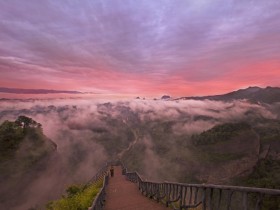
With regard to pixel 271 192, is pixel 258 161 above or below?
below

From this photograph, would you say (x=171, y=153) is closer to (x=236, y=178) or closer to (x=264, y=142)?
(x=264, y=142)

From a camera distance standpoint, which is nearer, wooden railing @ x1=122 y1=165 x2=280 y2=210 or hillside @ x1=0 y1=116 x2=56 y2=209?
wooden railing @ x1=122 y1=165 x2=280 y2=210

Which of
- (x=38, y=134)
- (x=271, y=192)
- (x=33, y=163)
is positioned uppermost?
(x=271, y=192)

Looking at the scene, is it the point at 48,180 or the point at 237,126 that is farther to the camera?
the point at 237,126

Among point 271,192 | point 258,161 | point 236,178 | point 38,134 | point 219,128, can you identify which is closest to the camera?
point 271,192

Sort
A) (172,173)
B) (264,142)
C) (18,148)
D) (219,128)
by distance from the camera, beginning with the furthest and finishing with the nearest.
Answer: (219,128) < (264,142) < (172,173) < (18,148)

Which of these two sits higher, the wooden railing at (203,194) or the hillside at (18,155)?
the wooden railing at (203,194)

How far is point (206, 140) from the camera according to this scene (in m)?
164

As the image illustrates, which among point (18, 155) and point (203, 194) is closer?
point (203, 194)

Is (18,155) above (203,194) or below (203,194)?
below

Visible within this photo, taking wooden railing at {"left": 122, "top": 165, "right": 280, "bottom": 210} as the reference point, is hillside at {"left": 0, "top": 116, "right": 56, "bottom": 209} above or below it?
below

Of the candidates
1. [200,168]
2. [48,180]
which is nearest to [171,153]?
[200,168]

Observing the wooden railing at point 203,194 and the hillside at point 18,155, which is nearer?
the wooden railing at point 203,194

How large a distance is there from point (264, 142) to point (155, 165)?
201 feet
